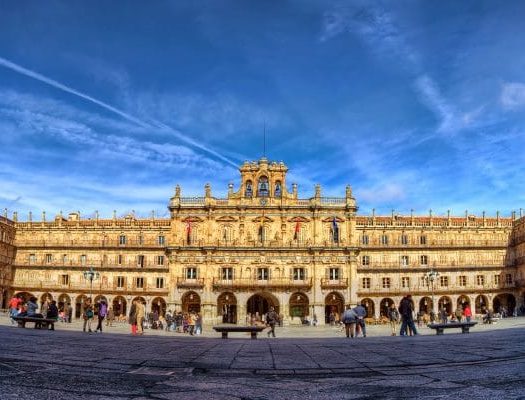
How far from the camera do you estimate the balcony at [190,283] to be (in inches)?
2419

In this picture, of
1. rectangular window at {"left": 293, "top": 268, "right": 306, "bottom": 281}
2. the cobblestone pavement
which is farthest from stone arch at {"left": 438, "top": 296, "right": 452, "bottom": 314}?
the cobblestone pavement

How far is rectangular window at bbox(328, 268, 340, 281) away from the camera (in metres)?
62.2

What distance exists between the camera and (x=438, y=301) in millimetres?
67812

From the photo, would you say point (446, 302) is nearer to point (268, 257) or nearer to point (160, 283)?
point (268, 257)

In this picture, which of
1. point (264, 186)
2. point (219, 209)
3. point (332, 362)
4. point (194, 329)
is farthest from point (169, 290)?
point (332, 362)

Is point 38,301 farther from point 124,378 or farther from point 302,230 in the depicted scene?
point 124,378

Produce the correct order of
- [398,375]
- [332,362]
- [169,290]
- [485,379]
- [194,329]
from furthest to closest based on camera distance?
[169,290], [194,329], [332,362], [398,375], [485,379]

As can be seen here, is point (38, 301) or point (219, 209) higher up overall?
point (219, 209)

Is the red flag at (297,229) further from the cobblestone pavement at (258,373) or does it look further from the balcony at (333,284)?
the cobblestone pavement at (258,373)

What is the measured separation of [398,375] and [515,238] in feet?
224

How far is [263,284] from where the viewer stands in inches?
2408

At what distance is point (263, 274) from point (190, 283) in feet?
27.8

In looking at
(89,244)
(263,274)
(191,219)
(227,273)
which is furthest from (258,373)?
(89,244)

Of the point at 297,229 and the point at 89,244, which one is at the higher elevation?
the point at 297,229
